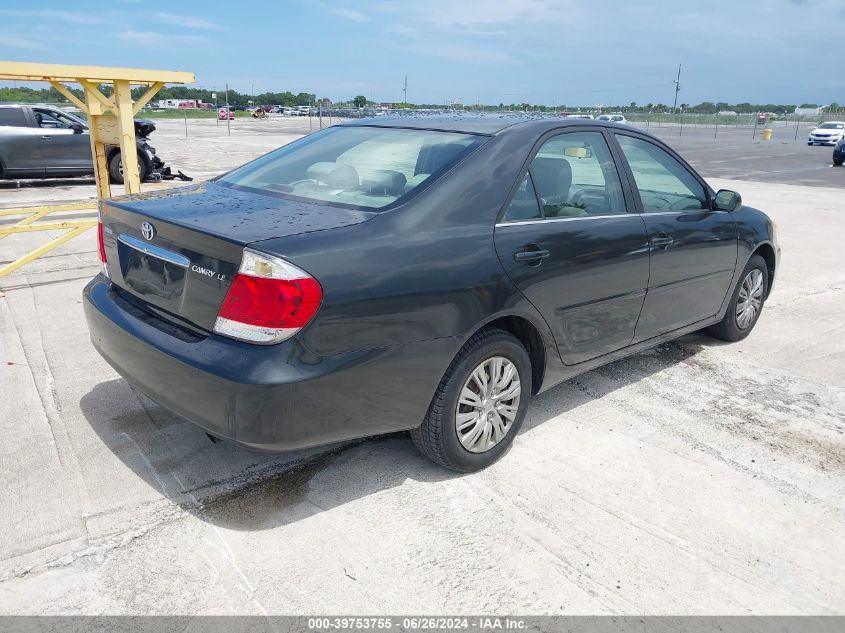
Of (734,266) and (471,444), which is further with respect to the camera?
(734,266)

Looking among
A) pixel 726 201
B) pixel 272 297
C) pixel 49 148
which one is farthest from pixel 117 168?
pixel 272 297

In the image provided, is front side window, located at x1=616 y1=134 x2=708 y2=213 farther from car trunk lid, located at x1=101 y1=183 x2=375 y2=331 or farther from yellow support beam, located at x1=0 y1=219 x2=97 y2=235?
yellow support beam, located at x1=0 y1=219 x2=97 y2=235

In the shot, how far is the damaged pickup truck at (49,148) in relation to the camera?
543 inches

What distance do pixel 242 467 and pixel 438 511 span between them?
3.19 ft

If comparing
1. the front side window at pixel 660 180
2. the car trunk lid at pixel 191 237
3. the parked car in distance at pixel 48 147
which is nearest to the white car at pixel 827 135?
the parked car in distance at pixel 48 147

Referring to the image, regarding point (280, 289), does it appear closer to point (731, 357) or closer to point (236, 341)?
point (236, 341)

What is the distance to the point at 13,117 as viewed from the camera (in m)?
13.9

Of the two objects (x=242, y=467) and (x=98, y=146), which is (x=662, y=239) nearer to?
(x=242, y=467)

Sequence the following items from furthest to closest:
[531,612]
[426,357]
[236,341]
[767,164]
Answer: [767,164] → [426,357] → [236,341] → [531,612]

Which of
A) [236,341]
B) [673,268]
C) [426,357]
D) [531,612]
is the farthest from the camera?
[673,268]

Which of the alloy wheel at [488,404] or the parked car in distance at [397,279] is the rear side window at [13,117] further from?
the alloy wheel at [488,404]

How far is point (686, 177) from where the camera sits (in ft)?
14.8

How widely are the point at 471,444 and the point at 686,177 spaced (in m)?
2.48

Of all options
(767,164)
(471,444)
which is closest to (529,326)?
(471,444)
